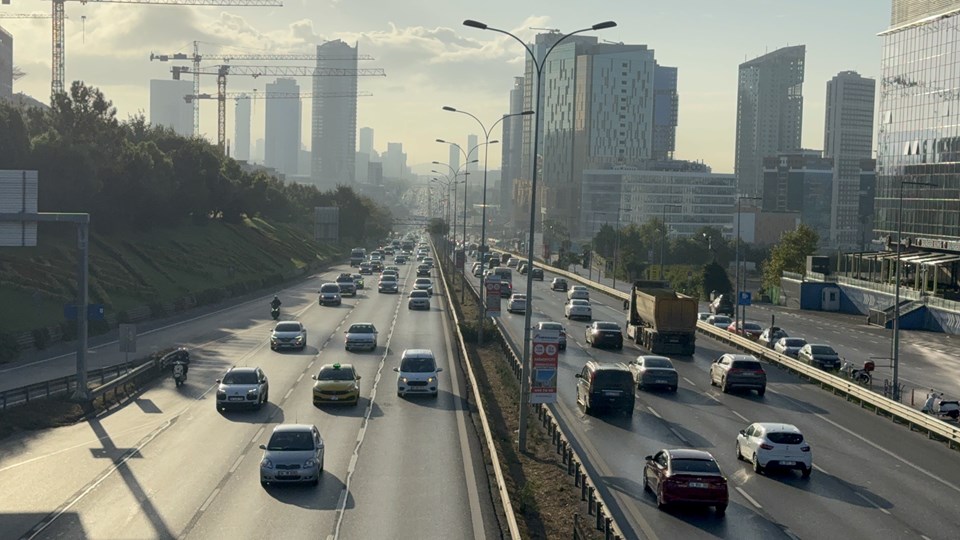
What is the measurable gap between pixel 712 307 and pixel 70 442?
57528 mm

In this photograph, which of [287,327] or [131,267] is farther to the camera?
[131,267]

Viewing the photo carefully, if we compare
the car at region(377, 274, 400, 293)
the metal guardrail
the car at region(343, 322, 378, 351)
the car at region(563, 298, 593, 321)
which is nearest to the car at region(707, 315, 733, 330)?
the car at region(563, 298, 593, 321)

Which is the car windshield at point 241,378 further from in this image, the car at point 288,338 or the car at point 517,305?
the car at point 517,305

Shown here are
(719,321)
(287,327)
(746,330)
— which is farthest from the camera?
(719,321)

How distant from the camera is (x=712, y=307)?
81.3 m

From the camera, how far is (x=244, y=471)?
2619cm

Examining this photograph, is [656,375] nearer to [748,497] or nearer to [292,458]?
[748,497]

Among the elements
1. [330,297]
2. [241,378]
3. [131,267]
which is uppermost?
[131,267]

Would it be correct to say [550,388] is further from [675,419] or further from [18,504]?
[18,504]

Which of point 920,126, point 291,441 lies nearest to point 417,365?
point 291,441

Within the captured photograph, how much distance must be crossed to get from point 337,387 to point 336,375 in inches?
28.9

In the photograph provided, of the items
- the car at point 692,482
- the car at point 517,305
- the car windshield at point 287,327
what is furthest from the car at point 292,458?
the car at point 517,305

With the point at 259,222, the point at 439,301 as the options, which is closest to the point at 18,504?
the point at 439,301

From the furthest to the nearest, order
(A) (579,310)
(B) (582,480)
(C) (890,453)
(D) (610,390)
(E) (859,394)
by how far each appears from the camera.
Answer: (A) (579,310) → (E) (859,394) → (D) (610,390) → (C) (890,453) → (B) (582,480)
